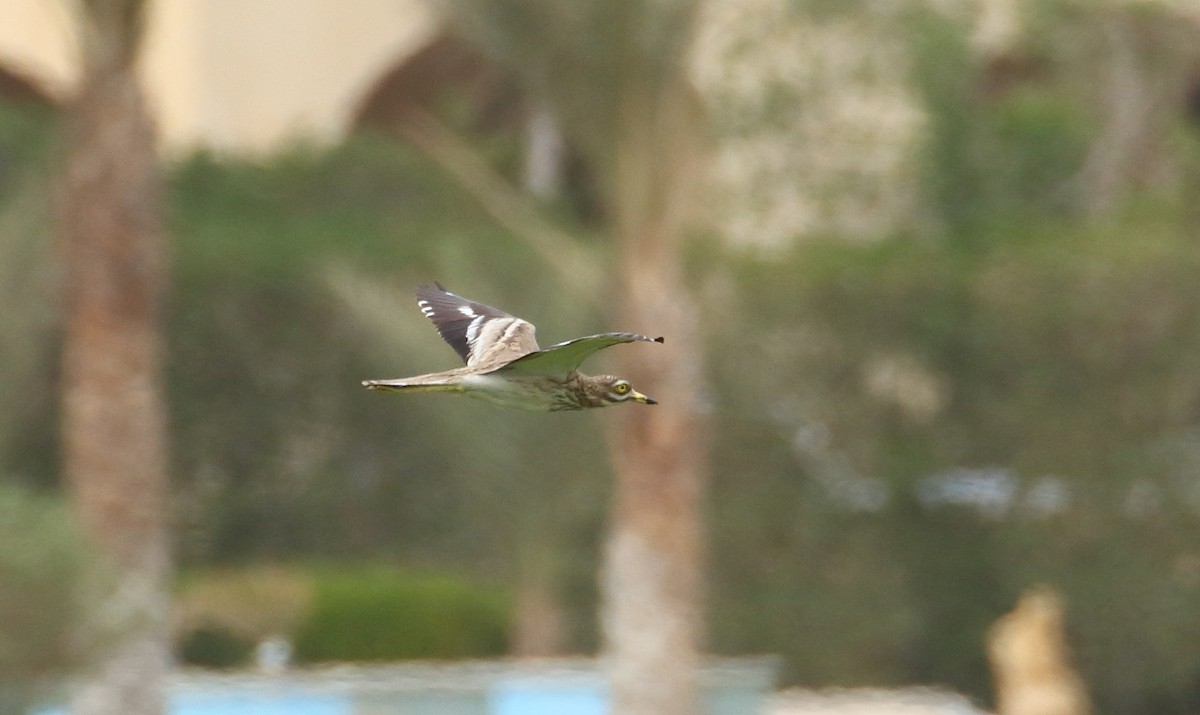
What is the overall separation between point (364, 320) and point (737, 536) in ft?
10.0

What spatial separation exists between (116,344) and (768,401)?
6482 mm

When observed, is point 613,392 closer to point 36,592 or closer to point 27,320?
point 36,592

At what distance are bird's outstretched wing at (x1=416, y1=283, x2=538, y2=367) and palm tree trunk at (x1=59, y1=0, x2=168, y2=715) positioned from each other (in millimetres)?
5017

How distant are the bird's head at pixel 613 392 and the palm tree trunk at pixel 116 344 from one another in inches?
243

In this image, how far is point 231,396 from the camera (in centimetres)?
1677

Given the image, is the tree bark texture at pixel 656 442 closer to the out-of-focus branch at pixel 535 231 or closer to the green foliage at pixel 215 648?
the out-of-focus branch at pixel 535 231

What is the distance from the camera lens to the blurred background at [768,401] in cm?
1531

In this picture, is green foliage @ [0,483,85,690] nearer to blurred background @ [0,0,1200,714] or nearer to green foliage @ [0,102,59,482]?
blurred background @ [0,0,1200,714]

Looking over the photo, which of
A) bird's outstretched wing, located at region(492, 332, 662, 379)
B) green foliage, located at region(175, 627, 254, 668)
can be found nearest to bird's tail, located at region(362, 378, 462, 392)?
bird's outstretched wing, located at region(492, 332, 662, 379)

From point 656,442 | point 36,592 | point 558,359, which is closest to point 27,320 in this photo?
point 36,592

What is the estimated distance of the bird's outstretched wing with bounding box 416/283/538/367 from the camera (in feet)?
17.5

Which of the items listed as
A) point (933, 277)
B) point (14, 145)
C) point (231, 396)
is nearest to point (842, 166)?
point (933, 277)

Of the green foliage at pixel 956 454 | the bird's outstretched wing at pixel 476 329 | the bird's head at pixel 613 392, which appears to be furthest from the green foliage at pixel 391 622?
the bird's head at pixel 613 392

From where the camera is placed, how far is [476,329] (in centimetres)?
571
